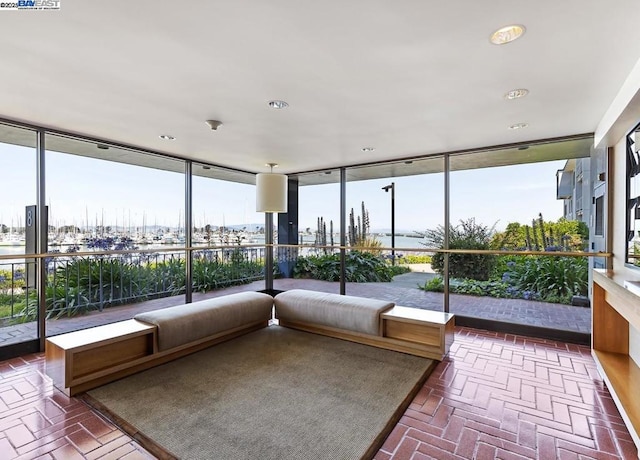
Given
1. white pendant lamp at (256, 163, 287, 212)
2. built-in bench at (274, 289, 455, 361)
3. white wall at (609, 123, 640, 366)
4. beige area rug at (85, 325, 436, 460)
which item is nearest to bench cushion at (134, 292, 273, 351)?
beige area rug at (85, 325, 436, 460)

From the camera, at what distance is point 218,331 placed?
11.0ft

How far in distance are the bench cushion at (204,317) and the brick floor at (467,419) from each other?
765 mm

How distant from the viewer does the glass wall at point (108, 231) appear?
3.63 meters

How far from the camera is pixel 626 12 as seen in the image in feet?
5.03

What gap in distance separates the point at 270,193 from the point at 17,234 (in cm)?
274

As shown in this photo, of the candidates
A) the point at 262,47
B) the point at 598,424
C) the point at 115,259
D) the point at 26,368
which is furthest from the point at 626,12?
the point at 115,259

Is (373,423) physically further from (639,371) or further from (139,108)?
(139,108)

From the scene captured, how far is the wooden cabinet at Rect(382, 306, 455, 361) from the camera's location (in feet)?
9.91

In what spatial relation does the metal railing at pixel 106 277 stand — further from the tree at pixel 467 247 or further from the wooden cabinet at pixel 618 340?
the wooden cabinet at pixel 618 340

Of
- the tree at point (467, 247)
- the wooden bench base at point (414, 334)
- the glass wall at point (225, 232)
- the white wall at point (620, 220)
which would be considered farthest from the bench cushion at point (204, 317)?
the white wall at point (620, 220)

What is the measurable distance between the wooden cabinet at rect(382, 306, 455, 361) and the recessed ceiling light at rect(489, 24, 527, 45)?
2.22m

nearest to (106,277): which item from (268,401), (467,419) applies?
(268,401)

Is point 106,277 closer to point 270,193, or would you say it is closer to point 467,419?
point 270,193

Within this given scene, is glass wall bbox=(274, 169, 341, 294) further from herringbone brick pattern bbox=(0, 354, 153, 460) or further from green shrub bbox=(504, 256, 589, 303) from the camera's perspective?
herringbone brick pattern bbox=(0, 354, 153, 460)
